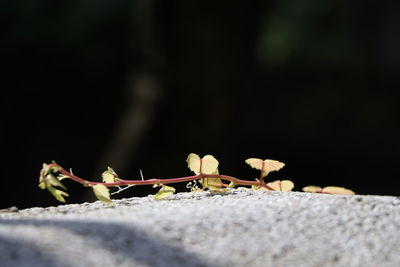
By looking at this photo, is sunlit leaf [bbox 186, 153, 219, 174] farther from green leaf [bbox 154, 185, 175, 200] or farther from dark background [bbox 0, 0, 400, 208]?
dark background [bbox 0, 0, 400, 208]

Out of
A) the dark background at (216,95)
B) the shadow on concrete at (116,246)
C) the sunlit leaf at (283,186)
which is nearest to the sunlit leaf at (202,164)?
the sunlit leaf at (283,186)

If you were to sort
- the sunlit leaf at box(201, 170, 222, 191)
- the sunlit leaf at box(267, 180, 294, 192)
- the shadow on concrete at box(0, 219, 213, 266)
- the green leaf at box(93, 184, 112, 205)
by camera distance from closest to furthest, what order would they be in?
1. the shadow on concrete at box(0, 219, 213, 266)
2. the green leaf at box(93, 184, 112, 205)
3. the sunlit leaf at box(201, 170, 222, 191)
4. the sunlit leaf at box(267, 180, 294, 192)

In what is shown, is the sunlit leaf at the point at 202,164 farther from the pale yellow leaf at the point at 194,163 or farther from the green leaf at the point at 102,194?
the green leaf at the point at 102,194

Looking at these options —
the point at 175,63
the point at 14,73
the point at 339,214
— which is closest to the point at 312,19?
the point at 14,73

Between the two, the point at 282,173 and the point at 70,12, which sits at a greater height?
the point at 70,12

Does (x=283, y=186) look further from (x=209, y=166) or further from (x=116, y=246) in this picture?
(x=116, y=246)

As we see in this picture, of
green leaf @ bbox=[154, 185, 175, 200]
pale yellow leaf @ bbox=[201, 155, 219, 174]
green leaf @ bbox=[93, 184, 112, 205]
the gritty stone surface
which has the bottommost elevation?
the gritty stone surface

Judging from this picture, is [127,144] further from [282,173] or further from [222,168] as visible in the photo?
[282,173]

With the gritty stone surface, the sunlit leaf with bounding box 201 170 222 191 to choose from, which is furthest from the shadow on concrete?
the sunlit leaf with bounding box 201 170 222 191
